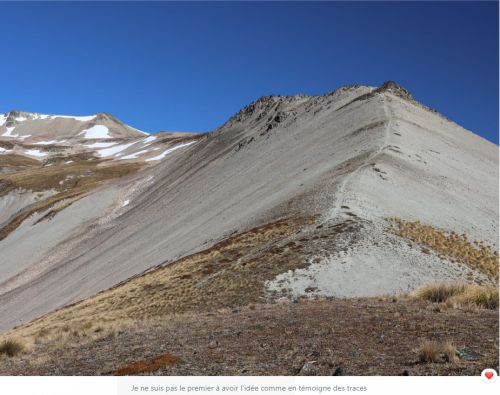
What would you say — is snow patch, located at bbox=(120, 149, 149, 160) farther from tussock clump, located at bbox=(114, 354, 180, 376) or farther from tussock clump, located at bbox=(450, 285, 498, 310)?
tussock clump, located at bbox=(114, 354, 180, 376)

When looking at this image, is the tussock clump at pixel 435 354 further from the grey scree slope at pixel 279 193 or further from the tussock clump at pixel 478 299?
the grey scree slope at pixel 279 193

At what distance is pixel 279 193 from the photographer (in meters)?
41.6

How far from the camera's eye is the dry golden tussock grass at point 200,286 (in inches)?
925

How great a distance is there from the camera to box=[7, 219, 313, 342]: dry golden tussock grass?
77.1ft

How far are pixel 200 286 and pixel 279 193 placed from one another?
55.5 feet

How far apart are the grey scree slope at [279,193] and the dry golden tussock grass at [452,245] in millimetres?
1264

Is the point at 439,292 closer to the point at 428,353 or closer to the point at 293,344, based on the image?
the point at 293,344

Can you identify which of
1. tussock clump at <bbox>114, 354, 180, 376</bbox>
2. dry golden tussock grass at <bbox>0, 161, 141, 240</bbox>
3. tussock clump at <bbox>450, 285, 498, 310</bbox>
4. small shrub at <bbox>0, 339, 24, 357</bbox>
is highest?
dry golden tussock grass at <bbox>0, 161, 141, 240</bbox>

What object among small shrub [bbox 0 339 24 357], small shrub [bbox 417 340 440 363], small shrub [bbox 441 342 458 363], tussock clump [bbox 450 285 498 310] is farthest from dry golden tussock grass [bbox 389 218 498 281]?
small shrub [bbox 0 339 24 357]

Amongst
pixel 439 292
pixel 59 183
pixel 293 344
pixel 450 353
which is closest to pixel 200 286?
pixel 439 292

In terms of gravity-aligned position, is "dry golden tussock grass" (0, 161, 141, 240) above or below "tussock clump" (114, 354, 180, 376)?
above

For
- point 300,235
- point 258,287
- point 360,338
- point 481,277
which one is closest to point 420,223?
point 481,277

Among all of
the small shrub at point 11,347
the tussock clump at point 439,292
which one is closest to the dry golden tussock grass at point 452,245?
the tussock clump at point 439,292

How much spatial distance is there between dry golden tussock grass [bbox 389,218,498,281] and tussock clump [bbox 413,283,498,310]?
819cm
